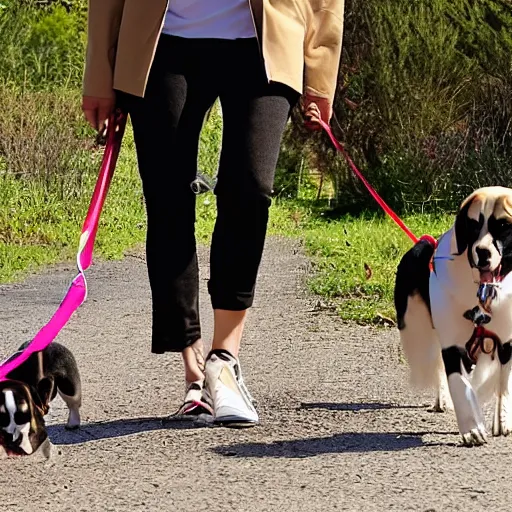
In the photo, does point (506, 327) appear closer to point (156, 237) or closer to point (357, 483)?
point (357, 483)

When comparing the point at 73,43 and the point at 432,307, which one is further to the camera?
the point at 73,43

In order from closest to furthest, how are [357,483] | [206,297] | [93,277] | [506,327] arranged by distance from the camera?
[357,483]
[506,327]
[206,297]
[93,277]

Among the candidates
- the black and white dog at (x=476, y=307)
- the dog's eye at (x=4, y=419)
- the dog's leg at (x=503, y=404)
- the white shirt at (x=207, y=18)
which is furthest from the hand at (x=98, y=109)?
the dog's leg at (x=503, y=404)

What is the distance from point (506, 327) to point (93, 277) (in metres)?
5.16

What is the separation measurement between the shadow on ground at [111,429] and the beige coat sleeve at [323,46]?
53.7 inches

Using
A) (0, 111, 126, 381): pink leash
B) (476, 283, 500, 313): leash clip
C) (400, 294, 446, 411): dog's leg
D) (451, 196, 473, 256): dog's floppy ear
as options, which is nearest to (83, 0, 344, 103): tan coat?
(0, 111, 126, 381): pink leash

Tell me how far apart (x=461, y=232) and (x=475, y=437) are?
0.69 m

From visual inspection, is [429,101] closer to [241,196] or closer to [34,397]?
[241,196]

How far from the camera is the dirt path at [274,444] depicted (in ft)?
12.8

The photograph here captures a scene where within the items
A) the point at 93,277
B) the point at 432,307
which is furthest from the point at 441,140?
the point at 432,307

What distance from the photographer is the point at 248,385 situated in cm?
563

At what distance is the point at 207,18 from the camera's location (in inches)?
181

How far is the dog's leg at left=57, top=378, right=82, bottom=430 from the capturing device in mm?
4832

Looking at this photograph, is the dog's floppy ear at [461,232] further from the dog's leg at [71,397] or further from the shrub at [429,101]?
the shrub at [429,101]
